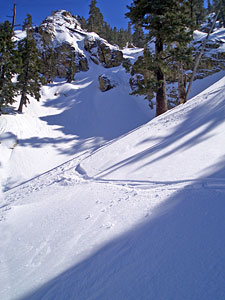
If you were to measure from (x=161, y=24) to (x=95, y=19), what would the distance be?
2478 inches

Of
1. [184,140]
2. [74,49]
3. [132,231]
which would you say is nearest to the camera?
[132,231]

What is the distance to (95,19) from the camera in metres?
57.0

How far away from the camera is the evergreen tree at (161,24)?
27.5 feet

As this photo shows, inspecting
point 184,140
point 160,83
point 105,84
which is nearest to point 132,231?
point 184,140

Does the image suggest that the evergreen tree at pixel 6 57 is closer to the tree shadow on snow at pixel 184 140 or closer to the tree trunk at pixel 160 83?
the tree trunk at pixel 160 83

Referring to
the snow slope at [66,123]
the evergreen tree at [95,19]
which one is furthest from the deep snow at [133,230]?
the evergreen tree at [95,19]

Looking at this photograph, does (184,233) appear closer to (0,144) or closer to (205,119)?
(205,119)

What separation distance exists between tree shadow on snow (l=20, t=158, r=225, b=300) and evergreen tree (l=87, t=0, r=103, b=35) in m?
70.0

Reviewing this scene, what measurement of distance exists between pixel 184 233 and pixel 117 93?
1059 inches

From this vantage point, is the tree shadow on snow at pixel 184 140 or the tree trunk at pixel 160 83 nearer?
the tree shadow on snow at pixel 184 140

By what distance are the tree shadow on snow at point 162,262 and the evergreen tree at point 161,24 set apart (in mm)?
8509

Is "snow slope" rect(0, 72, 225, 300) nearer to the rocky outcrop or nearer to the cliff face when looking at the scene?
the rocky outcrop

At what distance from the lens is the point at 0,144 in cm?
1317

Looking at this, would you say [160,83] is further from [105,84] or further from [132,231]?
[105,84]
